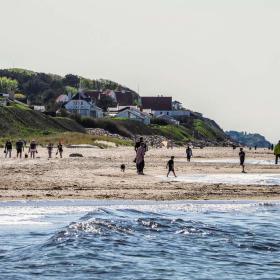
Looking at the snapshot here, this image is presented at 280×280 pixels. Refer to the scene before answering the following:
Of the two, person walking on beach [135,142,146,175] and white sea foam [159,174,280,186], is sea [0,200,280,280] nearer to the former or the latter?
white sea foam [159,174,280,186]

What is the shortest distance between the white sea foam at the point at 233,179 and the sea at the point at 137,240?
346 inches

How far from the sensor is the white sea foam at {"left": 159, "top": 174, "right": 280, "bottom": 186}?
3450 centimetres

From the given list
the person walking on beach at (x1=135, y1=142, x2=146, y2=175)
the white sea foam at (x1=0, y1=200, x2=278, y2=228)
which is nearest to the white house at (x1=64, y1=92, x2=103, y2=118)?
the person walking on beach at (x1=135, y1=142, x2=146, y2=175)

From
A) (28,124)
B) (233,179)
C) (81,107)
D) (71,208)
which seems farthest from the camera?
(81,107)

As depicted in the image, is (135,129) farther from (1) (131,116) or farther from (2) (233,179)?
(2) (233,179)

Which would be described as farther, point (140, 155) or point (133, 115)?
point (133, 115)

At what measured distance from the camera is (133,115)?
17438 centimetres

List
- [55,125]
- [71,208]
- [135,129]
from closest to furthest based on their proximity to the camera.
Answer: [71,208]
[55,125]
[135,129]

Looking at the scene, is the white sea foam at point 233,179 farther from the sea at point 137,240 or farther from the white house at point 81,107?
the white house at point 81,107

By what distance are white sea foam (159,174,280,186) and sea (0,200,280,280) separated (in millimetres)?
8777

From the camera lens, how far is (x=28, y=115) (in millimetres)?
119625

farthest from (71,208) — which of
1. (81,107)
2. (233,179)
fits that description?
(81,107)

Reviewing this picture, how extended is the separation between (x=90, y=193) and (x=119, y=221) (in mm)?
7243

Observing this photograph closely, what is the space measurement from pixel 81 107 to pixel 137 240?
15114cm
